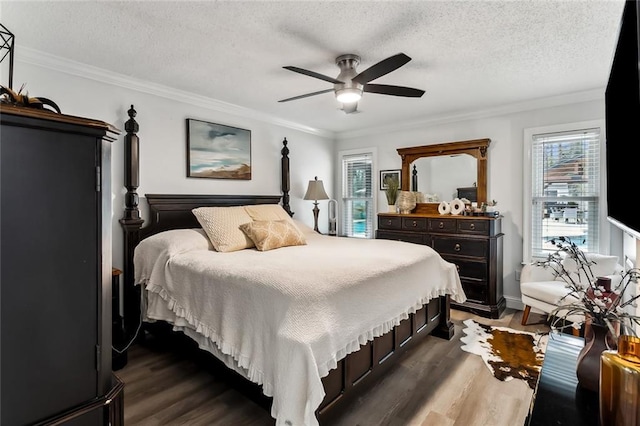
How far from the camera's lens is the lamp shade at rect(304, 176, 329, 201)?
4.62 metres

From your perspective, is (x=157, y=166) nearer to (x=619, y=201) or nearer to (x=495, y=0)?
(x=495, y=0)

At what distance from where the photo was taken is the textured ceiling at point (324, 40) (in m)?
1.91

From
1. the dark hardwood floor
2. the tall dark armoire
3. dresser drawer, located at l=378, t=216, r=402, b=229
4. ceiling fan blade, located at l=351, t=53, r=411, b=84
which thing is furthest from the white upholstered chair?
the tall dark armoire

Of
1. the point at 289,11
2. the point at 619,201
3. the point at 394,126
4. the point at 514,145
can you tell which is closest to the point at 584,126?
the point at 514,145

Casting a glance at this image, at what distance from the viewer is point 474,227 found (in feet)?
12.1

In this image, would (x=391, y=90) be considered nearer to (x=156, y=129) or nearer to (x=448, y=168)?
(x=448, y=168)

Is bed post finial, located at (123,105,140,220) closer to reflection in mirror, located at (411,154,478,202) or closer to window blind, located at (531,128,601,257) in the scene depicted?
reflection in mirror, located at (411,154,478,202)

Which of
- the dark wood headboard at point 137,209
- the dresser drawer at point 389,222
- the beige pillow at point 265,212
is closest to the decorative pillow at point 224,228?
the beige pillow at point 265,212

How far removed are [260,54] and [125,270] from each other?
88.5 inches

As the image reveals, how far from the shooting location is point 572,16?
1.97m

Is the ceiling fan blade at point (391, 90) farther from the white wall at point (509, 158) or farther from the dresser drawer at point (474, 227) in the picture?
the white wall at point (509, 158)

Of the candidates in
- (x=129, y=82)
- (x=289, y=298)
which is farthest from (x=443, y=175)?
(x=129, y=82)

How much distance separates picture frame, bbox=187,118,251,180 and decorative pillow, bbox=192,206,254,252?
75cm

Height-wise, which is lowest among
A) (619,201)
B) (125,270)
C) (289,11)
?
(125,270)
